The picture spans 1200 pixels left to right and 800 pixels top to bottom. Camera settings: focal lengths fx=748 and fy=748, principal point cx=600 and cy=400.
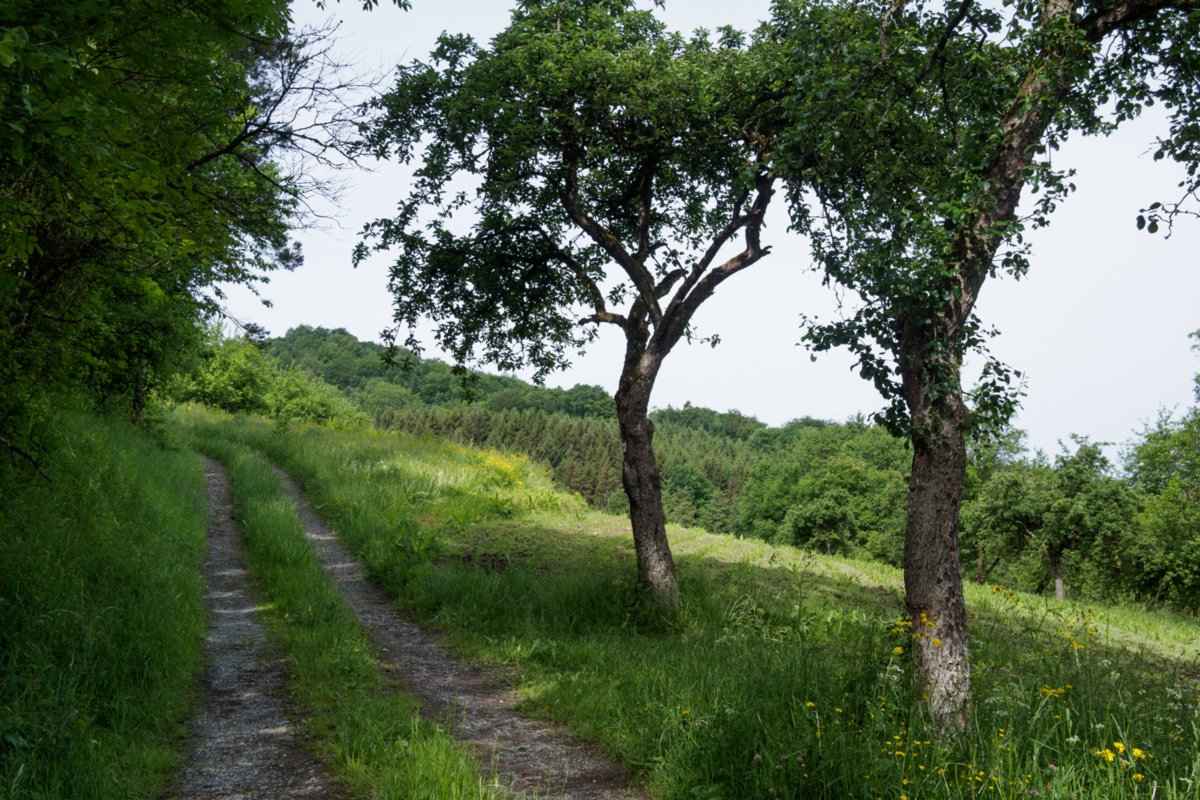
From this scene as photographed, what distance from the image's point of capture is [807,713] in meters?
4.95

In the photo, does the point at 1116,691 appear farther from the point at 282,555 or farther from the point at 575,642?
the point at 282,555

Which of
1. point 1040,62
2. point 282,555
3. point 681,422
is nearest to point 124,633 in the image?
point 282,555

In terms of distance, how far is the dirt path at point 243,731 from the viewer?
509cm

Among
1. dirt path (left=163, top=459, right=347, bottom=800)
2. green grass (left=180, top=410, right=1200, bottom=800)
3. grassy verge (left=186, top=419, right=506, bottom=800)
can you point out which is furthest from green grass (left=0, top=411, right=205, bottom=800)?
green grass (left=180, top=410, right=1200, bottom=800)

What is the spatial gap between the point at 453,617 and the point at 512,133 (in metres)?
6.35

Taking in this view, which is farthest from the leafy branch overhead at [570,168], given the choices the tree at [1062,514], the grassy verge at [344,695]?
the tree at [1062,514]

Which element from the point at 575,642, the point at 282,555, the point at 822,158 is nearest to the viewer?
the point at 822,158

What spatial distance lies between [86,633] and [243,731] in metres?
1.56

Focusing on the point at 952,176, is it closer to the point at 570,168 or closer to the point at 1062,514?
the point at 570,168

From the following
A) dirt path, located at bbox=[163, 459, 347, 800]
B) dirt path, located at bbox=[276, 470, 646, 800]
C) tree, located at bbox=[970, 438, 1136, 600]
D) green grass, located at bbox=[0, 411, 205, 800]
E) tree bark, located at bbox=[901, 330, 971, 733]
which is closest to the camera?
green grass, located at bbox=[0, 411, 205, 800]

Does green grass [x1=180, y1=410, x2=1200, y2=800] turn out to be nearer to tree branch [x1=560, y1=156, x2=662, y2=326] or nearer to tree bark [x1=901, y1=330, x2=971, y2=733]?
tree bark [x1=901, y1=330, x2=971, y2=733]

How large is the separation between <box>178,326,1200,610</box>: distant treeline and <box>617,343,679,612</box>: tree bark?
8.45 feet

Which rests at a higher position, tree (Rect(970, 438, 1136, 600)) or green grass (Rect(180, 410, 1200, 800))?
tree (Rect(970, 438, 1136, 600))

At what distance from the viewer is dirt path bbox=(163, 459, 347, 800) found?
5090 millimetres
